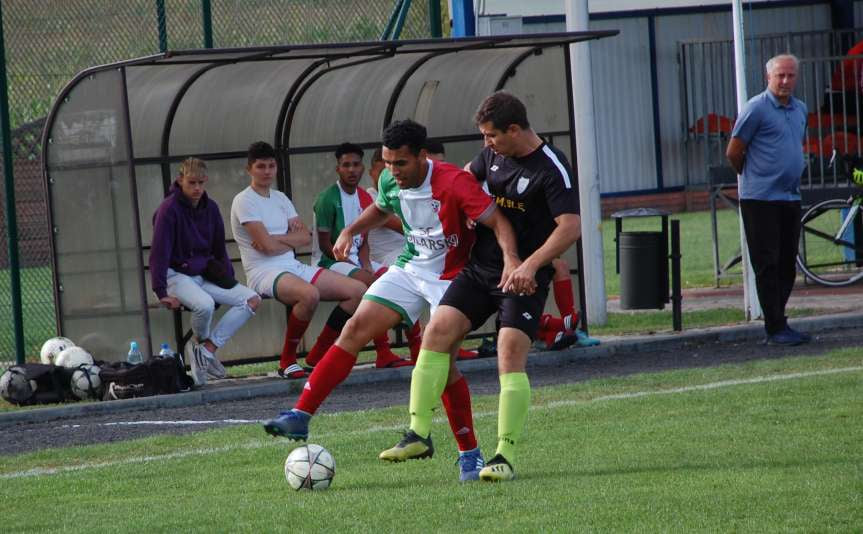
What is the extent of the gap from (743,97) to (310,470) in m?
7.61

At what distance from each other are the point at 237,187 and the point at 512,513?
26.0 feet

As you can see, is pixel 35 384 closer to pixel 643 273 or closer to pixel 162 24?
pixel 162 24

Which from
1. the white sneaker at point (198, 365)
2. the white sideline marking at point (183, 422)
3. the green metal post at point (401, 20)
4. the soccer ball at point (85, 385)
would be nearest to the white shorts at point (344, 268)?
the white sneaker at point (198, 365)

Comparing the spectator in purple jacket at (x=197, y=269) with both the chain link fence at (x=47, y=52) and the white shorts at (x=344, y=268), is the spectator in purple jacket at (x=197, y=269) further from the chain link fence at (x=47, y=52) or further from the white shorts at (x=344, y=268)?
the chain link fence at (x=47, y=52)

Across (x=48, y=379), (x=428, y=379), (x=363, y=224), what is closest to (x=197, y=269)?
(x=48, y=379)

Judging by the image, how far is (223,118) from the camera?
1378 cm

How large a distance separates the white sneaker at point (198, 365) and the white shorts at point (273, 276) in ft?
2.59

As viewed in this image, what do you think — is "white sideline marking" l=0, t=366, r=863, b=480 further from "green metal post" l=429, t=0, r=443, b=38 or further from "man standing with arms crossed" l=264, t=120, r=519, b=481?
"green metal post" l=429, t=0, r=443, b=38

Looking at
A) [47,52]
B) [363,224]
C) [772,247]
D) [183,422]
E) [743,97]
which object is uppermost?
[47,52]

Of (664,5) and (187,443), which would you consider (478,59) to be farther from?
(664,5)

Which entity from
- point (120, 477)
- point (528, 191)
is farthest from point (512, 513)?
point (120, 477)

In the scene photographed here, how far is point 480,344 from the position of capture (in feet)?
45.6

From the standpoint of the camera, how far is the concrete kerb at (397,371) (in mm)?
11164

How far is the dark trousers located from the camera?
12.6 metres
